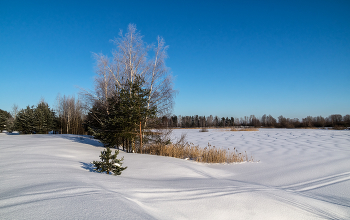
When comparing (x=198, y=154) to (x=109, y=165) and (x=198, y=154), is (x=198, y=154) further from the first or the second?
(x=109, y=165)

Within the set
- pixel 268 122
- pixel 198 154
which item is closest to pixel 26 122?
pixel 198 154

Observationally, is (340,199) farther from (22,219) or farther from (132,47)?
(132,47)

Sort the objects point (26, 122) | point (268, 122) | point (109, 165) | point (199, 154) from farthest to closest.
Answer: point (268, 122) < point (26, 122) < point (199, 154) < point (109, 165)

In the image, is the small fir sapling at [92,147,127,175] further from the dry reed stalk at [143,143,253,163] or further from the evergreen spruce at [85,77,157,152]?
the dry reed stalk at [143,143,253,163]

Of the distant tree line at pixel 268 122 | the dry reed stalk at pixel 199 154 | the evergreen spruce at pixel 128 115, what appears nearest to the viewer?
the dry reed stalk at pixel 199 154

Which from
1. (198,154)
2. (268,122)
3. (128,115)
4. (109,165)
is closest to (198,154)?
(198,154)

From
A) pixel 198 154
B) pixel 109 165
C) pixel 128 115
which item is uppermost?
pixel 128 115

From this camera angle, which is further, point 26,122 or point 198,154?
point 26,122

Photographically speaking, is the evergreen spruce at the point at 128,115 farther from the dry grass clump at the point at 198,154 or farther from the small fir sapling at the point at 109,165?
the small fir sapling at the point at 109,165

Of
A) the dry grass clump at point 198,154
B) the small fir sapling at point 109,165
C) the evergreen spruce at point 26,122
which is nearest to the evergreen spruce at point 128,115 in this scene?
the dry grass clump at point 198,154

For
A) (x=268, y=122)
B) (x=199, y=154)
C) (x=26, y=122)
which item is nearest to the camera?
(x=199, y=154)

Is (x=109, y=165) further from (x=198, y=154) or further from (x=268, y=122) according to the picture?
(x=268, y=122)

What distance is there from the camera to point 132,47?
995 cm

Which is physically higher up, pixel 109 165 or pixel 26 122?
pixel 26 122
